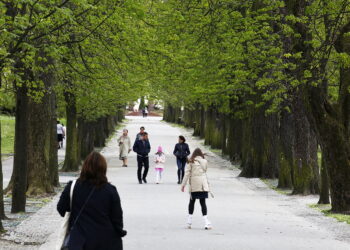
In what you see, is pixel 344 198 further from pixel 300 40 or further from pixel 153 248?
pixel 153 248

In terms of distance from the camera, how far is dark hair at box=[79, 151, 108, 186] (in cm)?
705

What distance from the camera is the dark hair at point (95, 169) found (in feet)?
23.1

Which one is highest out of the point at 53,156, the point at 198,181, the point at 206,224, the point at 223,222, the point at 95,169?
the point at 95,169

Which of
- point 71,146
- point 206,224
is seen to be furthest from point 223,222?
point 71,146

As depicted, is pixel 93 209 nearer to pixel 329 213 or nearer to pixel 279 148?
pixel 329 213

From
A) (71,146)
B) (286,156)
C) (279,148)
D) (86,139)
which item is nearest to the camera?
(286,156)

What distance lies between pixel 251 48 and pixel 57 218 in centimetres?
1064

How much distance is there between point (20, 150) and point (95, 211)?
33.7ft

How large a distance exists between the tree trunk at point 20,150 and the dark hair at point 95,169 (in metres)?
10.00


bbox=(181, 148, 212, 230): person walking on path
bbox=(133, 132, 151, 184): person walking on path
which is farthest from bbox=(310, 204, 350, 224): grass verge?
bbox=(133, 132, 151, 184): person walking on path

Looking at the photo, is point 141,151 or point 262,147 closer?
point 141,151

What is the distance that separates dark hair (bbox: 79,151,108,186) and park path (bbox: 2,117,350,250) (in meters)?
5.74

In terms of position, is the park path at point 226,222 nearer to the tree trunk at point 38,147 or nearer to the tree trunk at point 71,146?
the tree trunk at point 38,147

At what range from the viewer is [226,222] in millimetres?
16719
